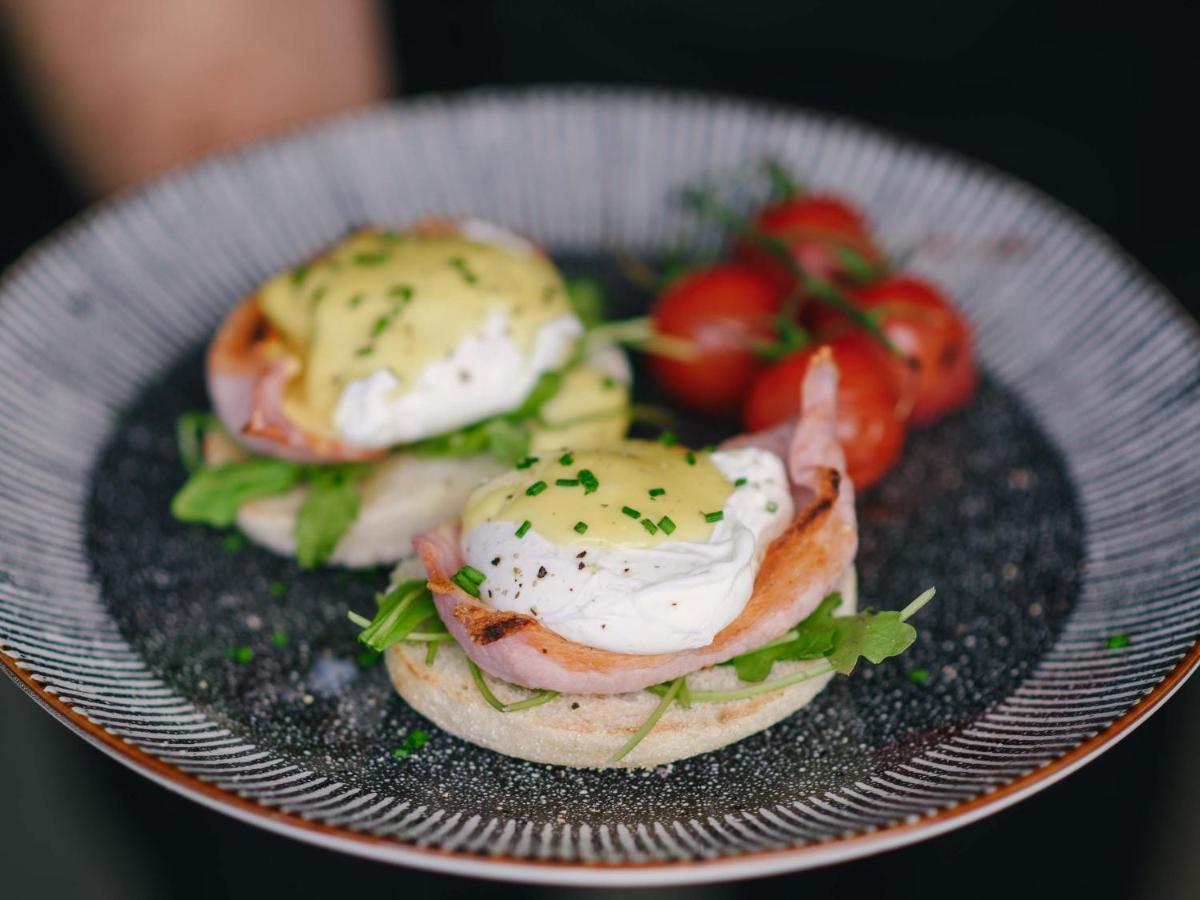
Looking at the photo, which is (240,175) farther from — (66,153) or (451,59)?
(451,59)

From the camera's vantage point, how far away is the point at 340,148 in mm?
3840

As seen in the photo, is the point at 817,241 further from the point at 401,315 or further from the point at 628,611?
the point at 628,611

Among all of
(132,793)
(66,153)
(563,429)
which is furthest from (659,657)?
(66,153)

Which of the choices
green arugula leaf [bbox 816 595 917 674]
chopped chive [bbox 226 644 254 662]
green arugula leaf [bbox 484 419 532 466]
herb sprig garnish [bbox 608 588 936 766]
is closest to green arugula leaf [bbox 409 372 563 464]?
green arugula leaf [bbox 484 419 532 466]

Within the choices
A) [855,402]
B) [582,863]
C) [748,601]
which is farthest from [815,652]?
[855,402]

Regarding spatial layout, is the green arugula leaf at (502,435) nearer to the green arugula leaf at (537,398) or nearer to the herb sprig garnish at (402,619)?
the green arugula leaf at (537,398)

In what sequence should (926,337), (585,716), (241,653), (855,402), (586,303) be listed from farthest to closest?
(586,303)
(926,337)
(855,402)
(241,653)
(585,716)

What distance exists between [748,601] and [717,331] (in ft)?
3.70

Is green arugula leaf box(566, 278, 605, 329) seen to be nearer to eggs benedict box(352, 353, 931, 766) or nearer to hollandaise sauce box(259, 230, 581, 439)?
hollandaise sauce box(259, 230, 581, 439)

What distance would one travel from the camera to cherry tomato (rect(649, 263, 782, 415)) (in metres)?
3.18

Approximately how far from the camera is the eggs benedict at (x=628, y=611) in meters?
2.12

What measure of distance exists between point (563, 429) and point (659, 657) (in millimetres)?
832

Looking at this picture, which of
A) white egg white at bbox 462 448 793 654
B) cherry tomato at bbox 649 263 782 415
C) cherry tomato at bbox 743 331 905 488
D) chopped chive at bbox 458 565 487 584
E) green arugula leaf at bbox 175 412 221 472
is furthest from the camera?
cherry tomato at bbox 649 263 782 415

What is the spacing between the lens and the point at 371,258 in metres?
2.94
